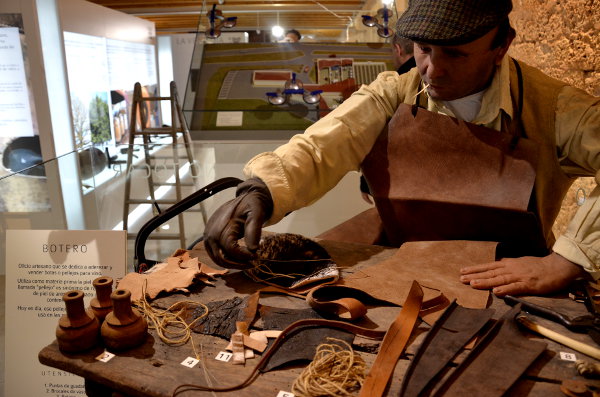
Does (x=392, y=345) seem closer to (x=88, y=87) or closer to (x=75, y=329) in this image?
(x=75, y=329)

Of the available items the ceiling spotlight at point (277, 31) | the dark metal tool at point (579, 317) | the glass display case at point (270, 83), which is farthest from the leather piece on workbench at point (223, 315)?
the ceiling spotlight at point (277, 31)

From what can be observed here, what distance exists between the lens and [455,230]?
163cm

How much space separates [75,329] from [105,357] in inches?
3.6

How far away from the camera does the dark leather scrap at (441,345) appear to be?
94 cm

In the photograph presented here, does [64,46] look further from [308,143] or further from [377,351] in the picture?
[377,351]

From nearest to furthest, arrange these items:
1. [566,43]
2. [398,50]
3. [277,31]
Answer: [566,43] < [398,50] < [277,31]

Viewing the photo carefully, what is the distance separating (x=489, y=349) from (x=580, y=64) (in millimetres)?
1561

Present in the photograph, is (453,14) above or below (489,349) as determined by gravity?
above

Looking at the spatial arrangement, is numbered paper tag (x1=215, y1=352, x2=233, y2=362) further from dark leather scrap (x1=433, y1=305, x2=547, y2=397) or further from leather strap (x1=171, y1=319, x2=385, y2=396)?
dark leather scrap (x1=433, y1=305, x2=547, y2=397)

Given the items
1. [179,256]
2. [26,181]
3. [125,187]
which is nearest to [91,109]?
[125,187]

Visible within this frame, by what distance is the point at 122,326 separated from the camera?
1064mm

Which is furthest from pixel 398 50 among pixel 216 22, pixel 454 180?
pixel 216 22

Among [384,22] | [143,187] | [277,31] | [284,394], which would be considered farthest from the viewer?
[277,31]

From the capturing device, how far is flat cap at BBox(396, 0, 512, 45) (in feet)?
4.41
